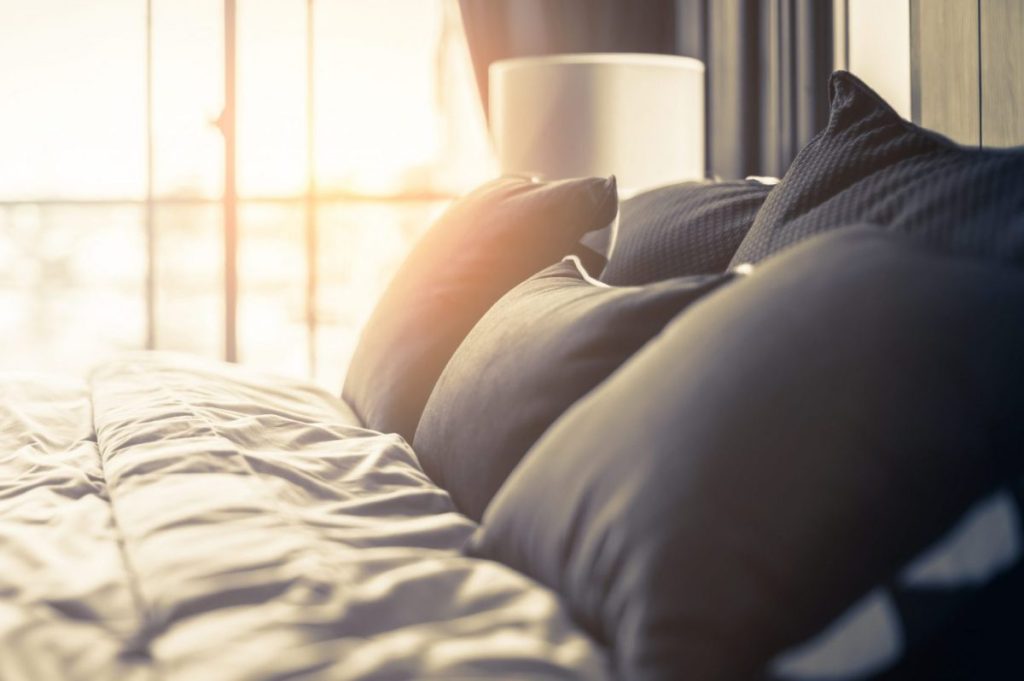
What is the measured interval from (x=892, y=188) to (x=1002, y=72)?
37.5 inches

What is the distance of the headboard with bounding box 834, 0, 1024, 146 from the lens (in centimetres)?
A: 155

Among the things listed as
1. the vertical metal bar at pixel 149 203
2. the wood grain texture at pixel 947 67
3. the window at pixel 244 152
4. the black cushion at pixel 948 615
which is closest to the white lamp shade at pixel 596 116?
the wood grain texture at pixel 947 67

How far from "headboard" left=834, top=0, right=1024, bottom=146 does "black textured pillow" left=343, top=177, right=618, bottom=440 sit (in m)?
0.67

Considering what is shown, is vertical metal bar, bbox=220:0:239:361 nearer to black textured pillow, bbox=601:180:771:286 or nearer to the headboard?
the headboard

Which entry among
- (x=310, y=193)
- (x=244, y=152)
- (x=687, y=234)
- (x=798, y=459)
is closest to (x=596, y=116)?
(x=687, y=234)

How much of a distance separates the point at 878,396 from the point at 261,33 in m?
3.50

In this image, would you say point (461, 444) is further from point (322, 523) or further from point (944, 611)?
point (944, 611)

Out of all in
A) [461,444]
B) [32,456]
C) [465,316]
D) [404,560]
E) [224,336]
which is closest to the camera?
[404,560]

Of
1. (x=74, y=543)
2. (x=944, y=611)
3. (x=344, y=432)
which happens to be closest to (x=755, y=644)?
(x=944, y=611)

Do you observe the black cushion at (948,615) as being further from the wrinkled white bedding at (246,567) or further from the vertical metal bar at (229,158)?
the vertical metal bar at (229,158)

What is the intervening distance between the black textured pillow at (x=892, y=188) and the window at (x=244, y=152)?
98.8 inches

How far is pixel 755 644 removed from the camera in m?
0.48

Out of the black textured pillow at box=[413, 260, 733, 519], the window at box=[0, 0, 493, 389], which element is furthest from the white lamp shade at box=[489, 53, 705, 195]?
the black textured pillow at box=[413, 260, 733, 519]

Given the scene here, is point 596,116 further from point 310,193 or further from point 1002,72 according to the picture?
point 310,193
